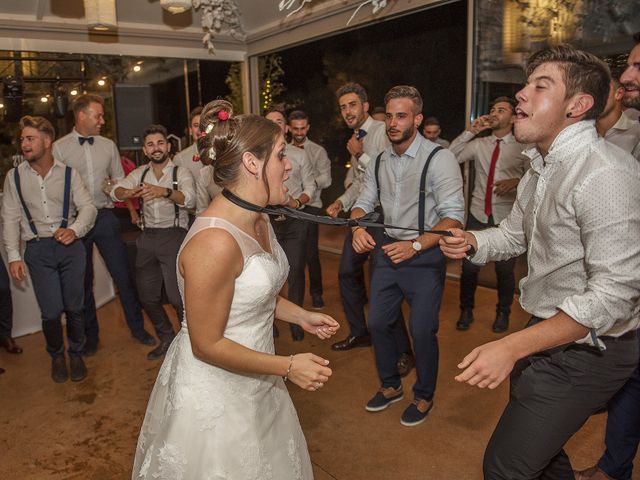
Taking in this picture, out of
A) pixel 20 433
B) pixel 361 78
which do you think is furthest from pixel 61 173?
pixel 361 78

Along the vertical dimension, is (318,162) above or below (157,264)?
above

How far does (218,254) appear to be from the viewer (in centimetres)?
152

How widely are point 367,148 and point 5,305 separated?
9.86 ft

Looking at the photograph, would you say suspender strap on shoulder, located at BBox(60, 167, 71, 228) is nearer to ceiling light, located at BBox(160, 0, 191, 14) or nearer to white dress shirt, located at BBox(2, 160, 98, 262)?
white dress shirt, located at BBox(2, 160, 98, 262)

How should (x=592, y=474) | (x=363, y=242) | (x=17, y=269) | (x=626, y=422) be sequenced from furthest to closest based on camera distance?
(x=17, y=269)
(x=363, y=242)
(x=592, y=474)
(x=626, y=422)

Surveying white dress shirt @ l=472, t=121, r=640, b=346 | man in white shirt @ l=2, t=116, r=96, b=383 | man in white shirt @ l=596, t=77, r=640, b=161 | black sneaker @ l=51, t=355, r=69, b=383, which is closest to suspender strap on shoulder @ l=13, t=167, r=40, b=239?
man in white shirt @ l=2, t=116, r=96, b=383

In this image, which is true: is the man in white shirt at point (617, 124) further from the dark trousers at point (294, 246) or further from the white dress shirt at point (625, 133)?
the dark trousers at point (294, 246)

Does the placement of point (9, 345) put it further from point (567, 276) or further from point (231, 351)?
point (567, 276)

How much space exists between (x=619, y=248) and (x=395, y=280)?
1.57 meters

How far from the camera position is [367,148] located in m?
4.18

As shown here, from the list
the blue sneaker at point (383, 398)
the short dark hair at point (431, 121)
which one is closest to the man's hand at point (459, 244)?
the blue sneaker at point (383, 398)

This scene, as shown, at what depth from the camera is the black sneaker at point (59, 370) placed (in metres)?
3.65

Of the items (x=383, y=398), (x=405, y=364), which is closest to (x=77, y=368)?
(x=383, y=398)

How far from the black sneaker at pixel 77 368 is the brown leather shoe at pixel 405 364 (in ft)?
7.09
